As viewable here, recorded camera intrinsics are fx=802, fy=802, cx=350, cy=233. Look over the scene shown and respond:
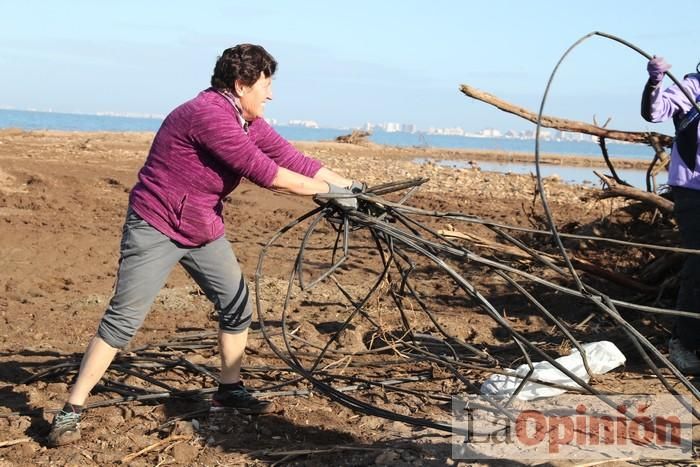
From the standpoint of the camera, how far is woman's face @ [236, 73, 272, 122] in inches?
136

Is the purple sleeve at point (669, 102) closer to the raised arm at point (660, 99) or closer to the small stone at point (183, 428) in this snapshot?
the raised arm at point (660, 99)

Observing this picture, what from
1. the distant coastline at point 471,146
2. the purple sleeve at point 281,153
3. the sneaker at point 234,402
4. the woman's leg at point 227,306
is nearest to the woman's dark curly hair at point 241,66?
the purple sleeve at point 281,153

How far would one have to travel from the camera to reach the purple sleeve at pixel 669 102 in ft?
13.2

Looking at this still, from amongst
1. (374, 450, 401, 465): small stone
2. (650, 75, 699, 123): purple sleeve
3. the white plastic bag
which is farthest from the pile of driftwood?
(374, 450, 401, 465): small stone

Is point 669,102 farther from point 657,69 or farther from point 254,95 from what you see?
point 254,95

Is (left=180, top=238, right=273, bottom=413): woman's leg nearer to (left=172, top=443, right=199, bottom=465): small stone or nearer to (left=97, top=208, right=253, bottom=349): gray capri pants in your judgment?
(left=97, top=208, right=253, bottom=349): gray capri pants

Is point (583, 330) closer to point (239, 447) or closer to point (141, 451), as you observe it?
point (239, 447)

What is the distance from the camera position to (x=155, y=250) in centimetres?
343

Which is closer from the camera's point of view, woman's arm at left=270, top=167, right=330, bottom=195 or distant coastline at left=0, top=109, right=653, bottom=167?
woman's arm at left=270, top=167, right=330, bottom=195

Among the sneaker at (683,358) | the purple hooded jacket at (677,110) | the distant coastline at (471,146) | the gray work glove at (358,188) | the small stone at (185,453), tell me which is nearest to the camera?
the small stone at (185,453)

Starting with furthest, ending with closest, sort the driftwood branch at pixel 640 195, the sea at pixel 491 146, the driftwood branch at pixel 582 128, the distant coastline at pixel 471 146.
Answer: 1. the distant coastline at pixel 471 146
2. the sea at pixel 491 146
3. the driftwood branch at pixel 640 195
4. the driftwood branch at pixel 582 128

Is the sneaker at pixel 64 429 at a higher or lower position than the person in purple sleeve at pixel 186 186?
lower

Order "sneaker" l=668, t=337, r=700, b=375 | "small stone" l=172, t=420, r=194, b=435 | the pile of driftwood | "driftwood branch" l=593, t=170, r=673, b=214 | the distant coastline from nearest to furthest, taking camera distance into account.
→ "small stone" l=172, t=420, r=194, b=435
"sneaker" l=668, t=337, r=700, b=375
"driftwood branch" l=593, t=170, r=673, b=214
the pile of driftwood
the distant coastline

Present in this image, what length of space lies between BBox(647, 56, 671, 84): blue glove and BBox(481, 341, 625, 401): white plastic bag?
138 centimetres
